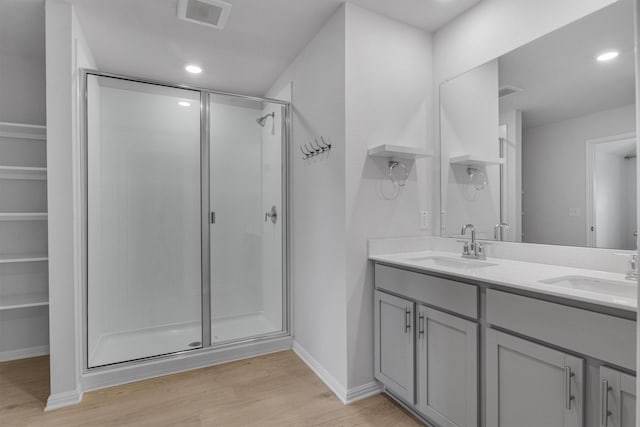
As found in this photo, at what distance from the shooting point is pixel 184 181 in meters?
2.99

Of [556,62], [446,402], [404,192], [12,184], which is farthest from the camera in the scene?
[12,184]

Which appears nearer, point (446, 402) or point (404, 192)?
point (446, 402)

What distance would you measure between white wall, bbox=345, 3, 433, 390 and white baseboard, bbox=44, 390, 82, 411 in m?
1.76

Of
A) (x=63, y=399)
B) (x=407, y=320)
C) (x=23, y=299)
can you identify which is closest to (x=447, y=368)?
(x=407, y=320)

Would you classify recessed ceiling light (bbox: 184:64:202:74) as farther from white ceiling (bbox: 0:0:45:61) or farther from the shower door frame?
white ceiling (bbox: 0:0:45:61)

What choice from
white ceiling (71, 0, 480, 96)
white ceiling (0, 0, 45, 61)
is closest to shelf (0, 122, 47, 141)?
white ceiling (0, 0, 45, 61)

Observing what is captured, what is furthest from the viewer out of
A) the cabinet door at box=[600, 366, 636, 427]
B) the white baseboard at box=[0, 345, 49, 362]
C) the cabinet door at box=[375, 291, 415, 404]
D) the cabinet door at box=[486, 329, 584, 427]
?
the white baseboard at box=[0, 345, 49, 362]

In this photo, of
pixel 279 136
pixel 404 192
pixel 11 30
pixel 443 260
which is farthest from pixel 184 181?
pixel 443 260

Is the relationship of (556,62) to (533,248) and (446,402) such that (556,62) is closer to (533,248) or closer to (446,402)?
(533,248)

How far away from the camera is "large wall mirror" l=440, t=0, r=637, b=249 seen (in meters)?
1.56

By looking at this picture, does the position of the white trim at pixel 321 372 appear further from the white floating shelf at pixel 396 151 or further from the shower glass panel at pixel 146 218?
the white floating shelf at pixel 396 151

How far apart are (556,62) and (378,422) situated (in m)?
2.26

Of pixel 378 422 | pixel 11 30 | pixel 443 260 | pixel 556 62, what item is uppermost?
pixel 11 30

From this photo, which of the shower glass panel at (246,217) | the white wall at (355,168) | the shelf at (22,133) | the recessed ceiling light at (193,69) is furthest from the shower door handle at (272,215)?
the shelf at (22,133)
